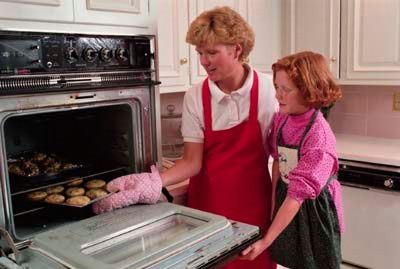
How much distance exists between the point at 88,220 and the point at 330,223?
71 centimetres

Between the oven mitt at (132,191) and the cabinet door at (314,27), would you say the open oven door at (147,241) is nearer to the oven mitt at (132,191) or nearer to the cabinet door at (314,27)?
the oven mitt at (132,191)

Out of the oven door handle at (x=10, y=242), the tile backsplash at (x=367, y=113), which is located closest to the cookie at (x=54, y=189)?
the oven door handle at (x=10, y=242)

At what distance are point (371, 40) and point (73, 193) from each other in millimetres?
1624

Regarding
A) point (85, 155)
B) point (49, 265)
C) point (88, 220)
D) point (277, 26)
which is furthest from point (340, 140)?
point (49, 265)

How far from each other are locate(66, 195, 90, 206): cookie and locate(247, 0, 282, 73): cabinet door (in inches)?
50.1

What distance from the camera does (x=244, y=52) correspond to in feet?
4.42

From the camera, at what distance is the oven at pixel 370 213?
196 centimetres

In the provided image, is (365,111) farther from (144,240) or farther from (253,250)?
(144,240)

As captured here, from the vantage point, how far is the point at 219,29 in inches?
49.6

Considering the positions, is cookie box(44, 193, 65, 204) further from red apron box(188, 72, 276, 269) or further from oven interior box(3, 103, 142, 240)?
red apron box(188, 72, 276, 269)

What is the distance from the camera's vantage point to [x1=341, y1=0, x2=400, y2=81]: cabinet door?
6.64 feet

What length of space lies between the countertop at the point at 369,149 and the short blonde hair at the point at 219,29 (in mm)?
1030

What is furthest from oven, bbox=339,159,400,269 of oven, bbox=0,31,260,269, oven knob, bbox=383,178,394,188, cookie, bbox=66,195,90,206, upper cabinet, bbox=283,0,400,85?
cookie, bbox=66,195,90,206

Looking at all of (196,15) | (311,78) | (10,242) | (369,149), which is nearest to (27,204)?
(10,242)
